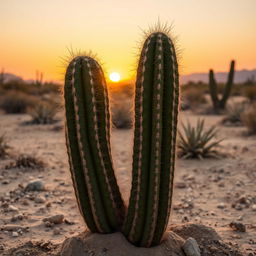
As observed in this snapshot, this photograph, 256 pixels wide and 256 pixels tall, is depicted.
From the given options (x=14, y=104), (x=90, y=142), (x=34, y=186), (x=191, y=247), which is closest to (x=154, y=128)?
(x=90, y=142)

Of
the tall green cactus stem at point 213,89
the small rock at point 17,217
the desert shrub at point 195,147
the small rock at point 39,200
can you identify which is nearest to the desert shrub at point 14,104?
Answer: the tall green cactus stem at point 213,89

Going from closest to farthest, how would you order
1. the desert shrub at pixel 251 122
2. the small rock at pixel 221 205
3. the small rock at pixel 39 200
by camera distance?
the small rock at pixel 221 205, the small rock at pixel 39 200, the desert shrub at pixel 251 122

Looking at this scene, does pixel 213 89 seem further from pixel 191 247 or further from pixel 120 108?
pixel 191 247

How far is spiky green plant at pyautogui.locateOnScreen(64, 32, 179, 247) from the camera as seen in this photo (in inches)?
142

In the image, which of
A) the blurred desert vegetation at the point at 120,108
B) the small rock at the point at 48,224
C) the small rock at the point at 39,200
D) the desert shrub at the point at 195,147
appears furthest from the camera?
the blurred desert vegetation at the point at 120,108

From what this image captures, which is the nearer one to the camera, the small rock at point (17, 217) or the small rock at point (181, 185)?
the small rock at point (17, 217)

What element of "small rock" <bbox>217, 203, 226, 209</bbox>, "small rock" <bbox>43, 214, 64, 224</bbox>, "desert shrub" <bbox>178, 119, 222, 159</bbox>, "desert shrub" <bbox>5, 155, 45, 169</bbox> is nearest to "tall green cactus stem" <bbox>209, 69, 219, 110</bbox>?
"desert shrub" <bbox>178, 119, 222, 159</bbox>

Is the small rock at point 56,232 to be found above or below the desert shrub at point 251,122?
below

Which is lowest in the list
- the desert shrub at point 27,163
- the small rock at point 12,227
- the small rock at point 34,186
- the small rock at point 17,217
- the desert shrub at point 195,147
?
the small rock at point 12,227

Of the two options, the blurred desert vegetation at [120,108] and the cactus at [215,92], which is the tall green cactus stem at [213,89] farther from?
the blurred desert vegetation at [120,108]

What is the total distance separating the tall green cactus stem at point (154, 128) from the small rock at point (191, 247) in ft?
1.49

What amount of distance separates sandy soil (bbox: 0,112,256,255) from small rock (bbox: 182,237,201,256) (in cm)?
52

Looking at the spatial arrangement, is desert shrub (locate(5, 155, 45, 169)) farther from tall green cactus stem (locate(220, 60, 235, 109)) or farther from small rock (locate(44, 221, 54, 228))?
tall green cactus stem (locate(220, 60, 235, 109))

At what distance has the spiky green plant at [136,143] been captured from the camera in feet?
11.8
